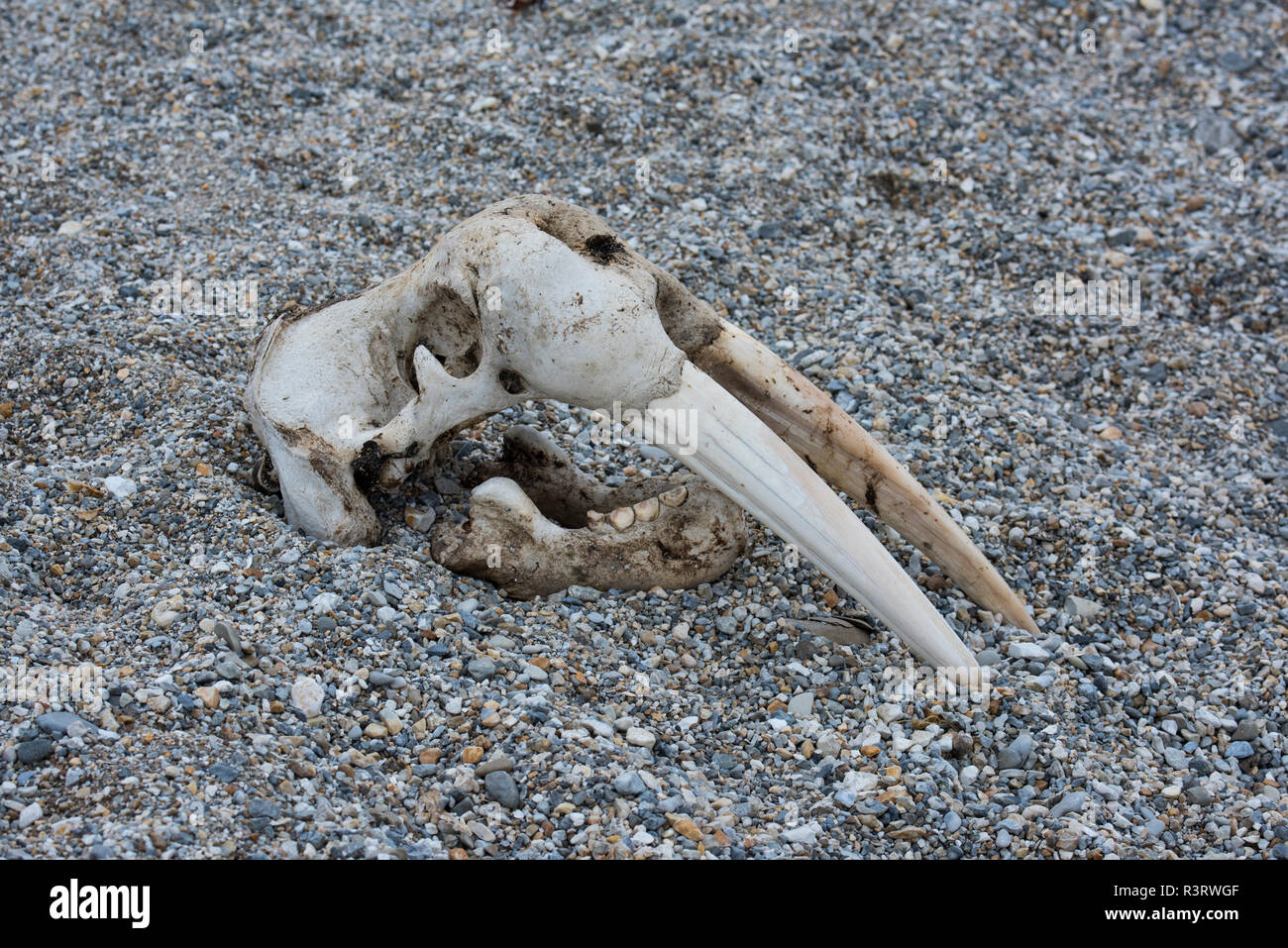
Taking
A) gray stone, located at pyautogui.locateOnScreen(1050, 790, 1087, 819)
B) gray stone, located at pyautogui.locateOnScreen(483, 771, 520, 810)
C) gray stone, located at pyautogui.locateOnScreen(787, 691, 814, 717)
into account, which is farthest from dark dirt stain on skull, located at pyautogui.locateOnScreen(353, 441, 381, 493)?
gray stone, located at pyautogui.locateOnScreen(1050, 790, 1087, 819)

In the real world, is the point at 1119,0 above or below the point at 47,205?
above

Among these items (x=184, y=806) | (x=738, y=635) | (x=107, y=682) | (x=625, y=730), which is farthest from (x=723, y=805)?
(x=107, y=682)

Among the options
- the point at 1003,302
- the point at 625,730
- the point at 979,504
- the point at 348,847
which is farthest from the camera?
the point at 1003,302

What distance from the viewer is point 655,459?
545cm

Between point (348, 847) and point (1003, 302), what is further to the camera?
point (1003, 302)

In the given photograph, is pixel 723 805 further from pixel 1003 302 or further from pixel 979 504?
pixel 1003 302

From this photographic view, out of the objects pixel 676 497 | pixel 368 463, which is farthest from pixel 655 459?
pixel 368 463

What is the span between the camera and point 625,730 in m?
3.97

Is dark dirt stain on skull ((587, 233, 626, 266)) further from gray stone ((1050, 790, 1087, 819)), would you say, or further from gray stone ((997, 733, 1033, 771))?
gray stone ((1050, 790, 1087, 819))

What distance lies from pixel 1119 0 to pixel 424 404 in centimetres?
661

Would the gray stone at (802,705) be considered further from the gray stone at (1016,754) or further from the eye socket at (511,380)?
the eye socket at (511,380)

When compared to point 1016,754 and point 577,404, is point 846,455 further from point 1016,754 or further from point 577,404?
point 1016,754

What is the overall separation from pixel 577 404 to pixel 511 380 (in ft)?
0.86

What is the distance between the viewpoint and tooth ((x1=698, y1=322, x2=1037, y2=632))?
4543 millimetres
